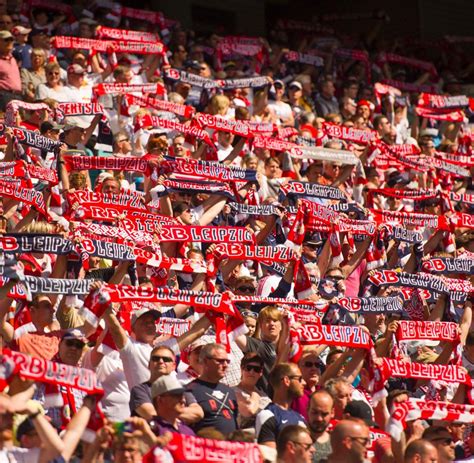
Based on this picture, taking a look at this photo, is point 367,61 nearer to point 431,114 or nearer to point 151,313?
point 431,114

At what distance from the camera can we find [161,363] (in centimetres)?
899

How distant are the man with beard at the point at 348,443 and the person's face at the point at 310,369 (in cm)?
169

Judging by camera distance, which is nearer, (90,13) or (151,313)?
(151,313)

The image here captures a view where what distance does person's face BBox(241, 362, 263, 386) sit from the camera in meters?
9.65

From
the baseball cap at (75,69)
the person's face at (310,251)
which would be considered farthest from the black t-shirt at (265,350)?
the baseball cap at (75,69)

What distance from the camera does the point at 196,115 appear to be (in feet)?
49.8

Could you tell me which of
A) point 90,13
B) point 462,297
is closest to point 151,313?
point 462,297

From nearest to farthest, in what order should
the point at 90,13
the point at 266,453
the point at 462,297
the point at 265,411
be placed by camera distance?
the point at 266,453 → the point at 265,411 → the point at 462,297 → the point at 90,13

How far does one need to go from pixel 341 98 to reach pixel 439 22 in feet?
23.7

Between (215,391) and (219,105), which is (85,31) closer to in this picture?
(219,105)

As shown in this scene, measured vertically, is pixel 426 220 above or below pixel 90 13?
below

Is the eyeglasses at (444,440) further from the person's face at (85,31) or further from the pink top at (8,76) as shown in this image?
the person's face at (85,31)

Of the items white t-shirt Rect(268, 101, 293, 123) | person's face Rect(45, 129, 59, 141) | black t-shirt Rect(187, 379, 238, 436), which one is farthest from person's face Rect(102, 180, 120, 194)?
white t-shirt Rect(268, 101, 293, 123)

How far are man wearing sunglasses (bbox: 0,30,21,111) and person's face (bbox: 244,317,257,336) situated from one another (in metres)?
5.68
